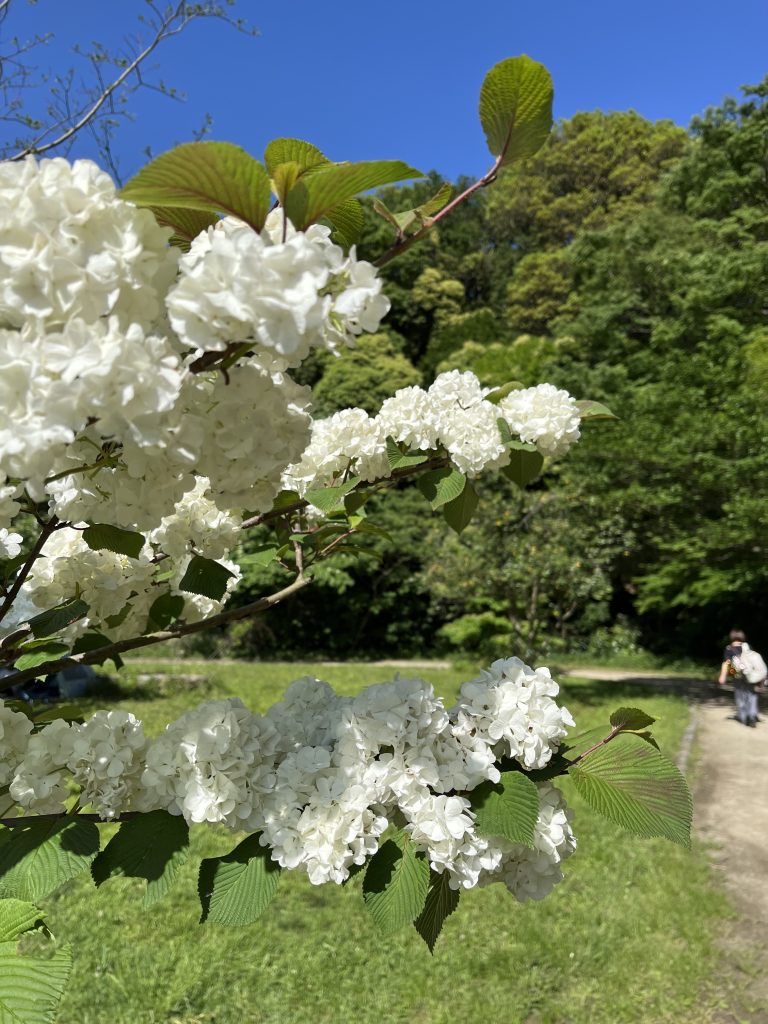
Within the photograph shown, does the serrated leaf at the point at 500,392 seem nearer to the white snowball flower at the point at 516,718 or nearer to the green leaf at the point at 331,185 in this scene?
the white snowball flower at the point at 516,718

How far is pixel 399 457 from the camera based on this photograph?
4.51 ft

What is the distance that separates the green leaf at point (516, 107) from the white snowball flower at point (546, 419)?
0.64 m

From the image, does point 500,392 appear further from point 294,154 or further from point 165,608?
point 294,154

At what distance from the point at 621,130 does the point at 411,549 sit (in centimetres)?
2085

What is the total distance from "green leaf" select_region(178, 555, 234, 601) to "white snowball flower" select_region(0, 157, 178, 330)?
56cm

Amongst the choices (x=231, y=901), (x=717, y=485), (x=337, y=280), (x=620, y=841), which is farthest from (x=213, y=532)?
(x=717, y=485)

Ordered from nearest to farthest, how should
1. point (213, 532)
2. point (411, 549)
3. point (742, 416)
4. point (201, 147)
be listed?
point (201, 147) < point (213, 532) < point (742, 416) < point (411, 549)

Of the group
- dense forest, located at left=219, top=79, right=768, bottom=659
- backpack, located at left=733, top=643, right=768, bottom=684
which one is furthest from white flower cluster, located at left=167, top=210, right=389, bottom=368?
backpack, located at left=733, top=643, right=768, bottom=684

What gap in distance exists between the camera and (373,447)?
1.44 m

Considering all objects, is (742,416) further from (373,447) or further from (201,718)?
(201,718)

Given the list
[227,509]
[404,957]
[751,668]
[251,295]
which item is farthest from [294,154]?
[751,668]

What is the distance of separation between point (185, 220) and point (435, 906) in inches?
32.5

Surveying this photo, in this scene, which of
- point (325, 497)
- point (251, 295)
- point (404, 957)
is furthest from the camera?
point (404, 957)

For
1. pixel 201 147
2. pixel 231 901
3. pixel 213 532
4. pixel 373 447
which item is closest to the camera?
pixel 201 147
